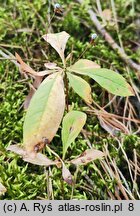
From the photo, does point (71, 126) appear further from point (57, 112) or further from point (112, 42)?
point (112, 42)

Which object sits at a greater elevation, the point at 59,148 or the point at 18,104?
the point at 18,104

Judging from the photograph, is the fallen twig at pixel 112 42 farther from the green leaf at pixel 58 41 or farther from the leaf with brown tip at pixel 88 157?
the leaf with brown tip at pixel 88 157

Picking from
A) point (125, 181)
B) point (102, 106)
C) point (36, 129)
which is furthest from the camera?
Answer: point (102, 106)

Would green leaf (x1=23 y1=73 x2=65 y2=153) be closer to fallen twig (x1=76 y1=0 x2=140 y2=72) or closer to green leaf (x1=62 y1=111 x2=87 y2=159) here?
green leaf (x1=62 y1=111 x2=87 y2=159)

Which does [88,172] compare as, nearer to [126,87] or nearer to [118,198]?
[118,198]

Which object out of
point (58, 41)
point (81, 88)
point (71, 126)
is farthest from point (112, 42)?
point (71, 126)

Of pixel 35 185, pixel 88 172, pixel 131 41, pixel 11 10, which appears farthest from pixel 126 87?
pixel 11 10

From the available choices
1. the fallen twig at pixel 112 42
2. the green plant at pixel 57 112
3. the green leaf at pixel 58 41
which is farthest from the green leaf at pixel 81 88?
the fallen twig at pixel 112 42
